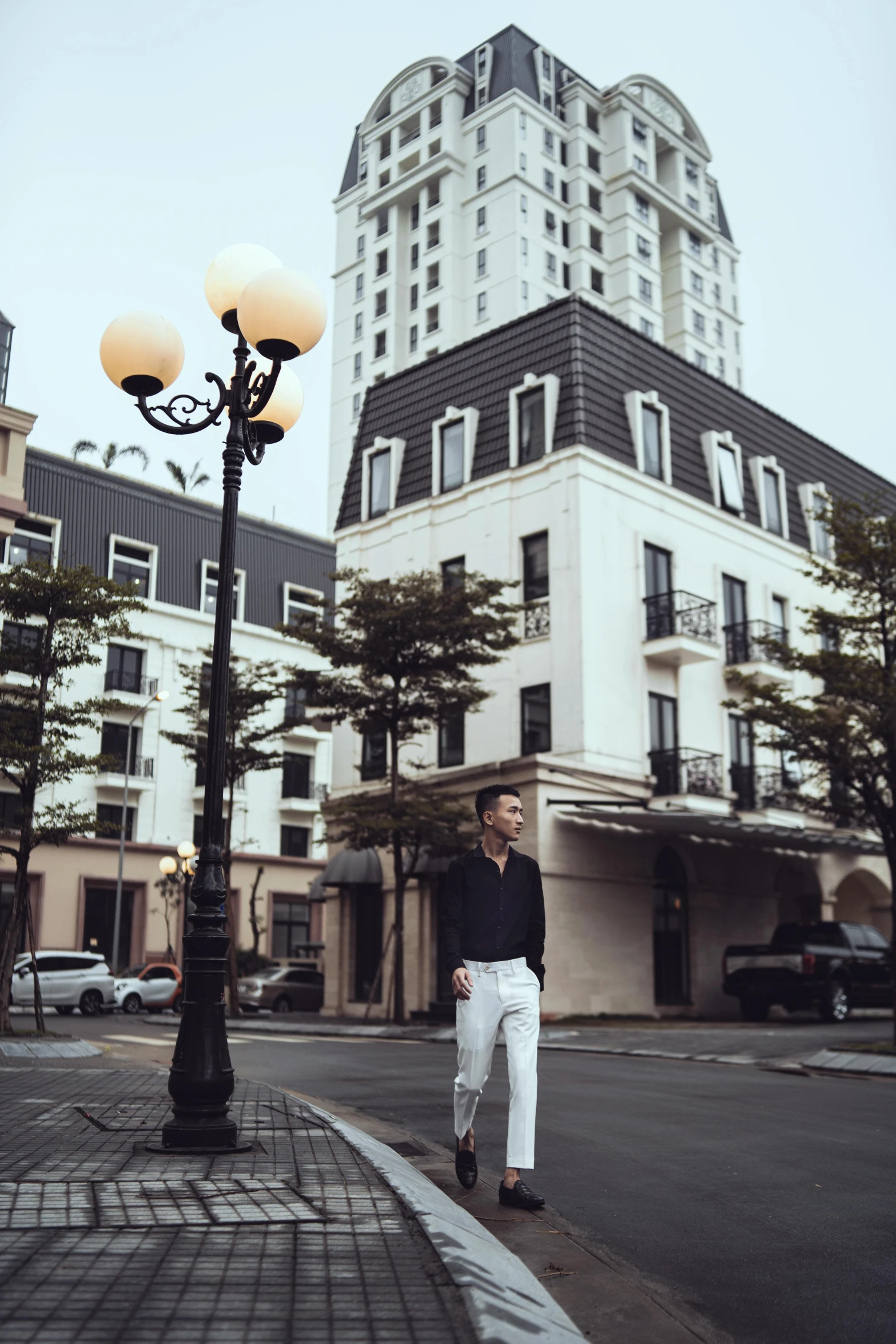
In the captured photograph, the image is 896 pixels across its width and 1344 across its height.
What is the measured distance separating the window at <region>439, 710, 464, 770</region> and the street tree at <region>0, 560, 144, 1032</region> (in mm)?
11734

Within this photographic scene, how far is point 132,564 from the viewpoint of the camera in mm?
44844

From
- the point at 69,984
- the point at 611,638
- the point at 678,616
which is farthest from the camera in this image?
the point at 69,984

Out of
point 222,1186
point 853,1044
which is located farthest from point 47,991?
point 222,1186

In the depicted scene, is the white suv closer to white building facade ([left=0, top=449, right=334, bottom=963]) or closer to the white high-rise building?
white building facade ([left=0, top=449, right=334, bottom=963])

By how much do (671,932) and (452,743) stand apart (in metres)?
6.65

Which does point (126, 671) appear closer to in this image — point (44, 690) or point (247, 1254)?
point (44, 690)

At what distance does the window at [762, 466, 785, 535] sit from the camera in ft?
107

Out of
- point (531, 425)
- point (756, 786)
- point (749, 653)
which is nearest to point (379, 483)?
point (531, 425)

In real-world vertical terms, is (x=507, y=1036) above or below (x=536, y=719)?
below

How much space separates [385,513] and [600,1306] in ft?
93.5

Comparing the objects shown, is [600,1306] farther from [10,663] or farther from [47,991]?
[47,991]

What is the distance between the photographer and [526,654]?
27359 millimetres

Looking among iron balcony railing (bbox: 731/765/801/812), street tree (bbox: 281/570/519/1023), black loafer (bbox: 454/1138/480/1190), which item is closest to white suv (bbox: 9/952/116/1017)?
street tree (bbox: 281/570/519/1023)

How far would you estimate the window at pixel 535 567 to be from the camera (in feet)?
89.9
